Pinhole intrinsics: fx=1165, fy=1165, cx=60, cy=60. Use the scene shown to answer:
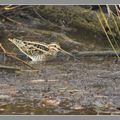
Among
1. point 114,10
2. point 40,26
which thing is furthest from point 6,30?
point 114,10

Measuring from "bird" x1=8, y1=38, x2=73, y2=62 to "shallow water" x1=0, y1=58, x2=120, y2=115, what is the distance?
3cm

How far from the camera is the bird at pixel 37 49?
4.48 meters

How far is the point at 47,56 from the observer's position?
14.7 feet

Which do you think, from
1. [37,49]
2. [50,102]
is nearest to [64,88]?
[50,102]

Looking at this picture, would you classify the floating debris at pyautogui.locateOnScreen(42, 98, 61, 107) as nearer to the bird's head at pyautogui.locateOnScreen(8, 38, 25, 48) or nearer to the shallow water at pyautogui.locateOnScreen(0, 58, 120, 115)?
the shallow water at pyautogui.locateOnScreen(0, 58, 120, 115)

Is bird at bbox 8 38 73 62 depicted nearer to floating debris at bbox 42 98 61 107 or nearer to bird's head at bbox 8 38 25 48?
bird's head at bbox 8 38 25 48

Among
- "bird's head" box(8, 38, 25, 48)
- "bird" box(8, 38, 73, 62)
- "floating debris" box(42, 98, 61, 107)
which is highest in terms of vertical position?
"bird's head" box(8, 38, 25, 48)

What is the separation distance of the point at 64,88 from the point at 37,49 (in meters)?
0.18

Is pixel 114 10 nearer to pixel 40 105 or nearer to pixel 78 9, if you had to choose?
pixel 78 9

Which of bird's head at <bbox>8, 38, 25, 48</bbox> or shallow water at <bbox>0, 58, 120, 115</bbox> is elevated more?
bird's head at <bbox>8, 38, 25, 48</bbox>

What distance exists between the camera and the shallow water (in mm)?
4414

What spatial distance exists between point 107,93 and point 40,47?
1.03ft

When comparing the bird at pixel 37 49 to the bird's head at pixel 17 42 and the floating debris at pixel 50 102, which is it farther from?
the floating debris at pixel 50 102

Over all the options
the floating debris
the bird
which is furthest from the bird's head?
the floating debris
